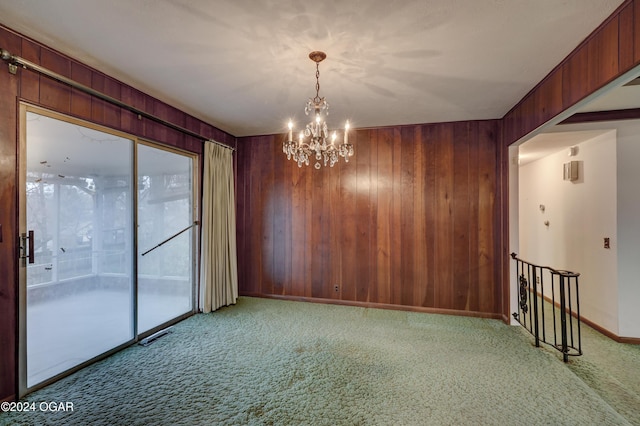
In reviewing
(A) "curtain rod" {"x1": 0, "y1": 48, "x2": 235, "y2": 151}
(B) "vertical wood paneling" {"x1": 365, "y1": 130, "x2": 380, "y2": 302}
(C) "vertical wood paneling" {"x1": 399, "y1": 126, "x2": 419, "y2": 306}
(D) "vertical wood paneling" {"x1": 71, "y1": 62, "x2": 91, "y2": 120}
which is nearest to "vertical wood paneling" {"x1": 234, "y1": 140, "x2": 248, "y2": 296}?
(A) "curtain rod" {"x1": 0, "y1": 48, "x2": 235, "y2": 151}

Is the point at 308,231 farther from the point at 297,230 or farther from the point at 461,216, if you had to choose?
the point at 461,216

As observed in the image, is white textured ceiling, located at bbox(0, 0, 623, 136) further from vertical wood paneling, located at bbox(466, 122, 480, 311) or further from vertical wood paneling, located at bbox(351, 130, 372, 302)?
vertical wood paneling, located at bbox(351, 130, 372, 302)

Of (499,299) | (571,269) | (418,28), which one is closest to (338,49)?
(418,28)

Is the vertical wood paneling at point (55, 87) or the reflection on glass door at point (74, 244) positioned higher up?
the vertical wood paneling at point (55, 87)

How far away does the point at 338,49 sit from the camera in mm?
2203

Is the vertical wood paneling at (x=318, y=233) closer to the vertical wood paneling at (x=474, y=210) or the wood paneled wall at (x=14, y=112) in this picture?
the vertical wood paneling at (x=474, y=210)

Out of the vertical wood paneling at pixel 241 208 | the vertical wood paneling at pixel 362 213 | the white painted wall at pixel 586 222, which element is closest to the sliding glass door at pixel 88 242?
the vertical wood paneling at pixel 241 208

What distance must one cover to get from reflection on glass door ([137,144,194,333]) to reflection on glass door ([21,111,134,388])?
175mm

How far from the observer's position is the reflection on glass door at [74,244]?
226 centimetres

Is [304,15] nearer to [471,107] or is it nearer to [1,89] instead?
[1,89]

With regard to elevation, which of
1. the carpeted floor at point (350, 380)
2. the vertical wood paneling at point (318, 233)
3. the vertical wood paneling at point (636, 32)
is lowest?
the carpeted floor at point (350, 380)

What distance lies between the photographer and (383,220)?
4.22 metres

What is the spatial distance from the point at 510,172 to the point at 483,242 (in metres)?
0.98

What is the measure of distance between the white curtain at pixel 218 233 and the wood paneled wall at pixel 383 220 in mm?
421
